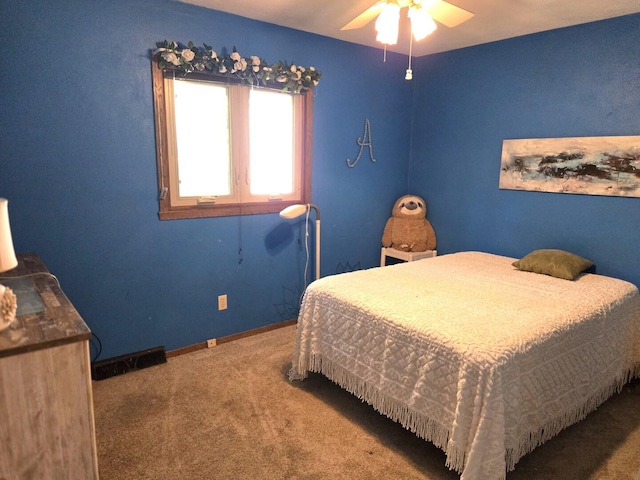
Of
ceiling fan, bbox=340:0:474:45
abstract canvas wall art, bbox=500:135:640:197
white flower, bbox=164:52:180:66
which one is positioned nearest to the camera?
ceiling fan, bbox=340:0:474:45

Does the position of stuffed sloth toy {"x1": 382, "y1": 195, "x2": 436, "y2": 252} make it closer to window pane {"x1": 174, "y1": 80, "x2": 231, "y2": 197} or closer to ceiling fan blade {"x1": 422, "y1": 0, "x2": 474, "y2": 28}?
window pane {"x1": 174, "y1": 80, "x2": 231, "y2": 197}

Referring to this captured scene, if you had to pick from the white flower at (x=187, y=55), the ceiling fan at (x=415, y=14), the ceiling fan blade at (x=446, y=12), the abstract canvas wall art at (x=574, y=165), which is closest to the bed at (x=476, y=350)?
the abstract canvas wall art at (x=574, y=165)

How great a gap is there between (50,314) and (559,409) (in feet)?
7.12

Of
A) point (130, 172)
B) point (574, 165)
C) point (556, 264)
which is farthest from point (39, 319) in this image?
point (574, 165)

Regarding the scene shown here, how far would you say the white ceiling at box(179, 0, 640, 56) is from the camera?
241 centimetres

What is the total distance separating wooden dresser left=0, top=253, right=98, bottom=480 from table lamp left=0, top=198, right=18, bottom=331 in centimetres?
4

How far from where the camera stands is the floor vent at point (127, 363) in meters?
2.48

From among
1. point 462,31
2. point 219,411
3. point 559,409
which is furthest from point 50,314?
point 462,31

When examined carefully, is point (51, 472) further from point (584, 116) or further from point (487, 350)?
point (584, 116)

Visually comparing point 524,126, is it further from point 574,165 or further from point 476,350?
point 476,350

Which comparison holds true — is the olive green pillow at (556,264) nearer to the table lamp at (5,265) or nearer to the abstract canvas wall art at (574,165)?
the abstract canvas wall art at (574,165)

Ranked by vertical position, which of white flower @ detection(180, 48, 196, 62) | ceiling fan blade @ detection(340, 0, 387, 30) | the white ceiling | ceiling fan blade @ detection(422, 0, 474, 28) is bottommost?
white flower @ detection(180, 48, 196, 62)

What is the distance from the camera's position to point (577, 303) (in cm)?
209

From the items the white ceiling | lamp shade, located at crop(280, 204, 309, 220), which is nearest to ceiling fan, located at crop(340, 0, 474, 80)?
the white ceiling
